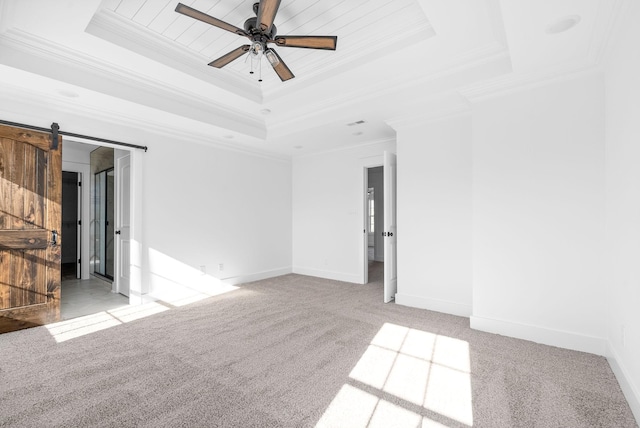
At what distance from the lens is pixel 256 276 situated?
5.70 metres

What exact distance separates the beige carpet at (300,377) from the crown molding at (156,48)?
9.02 feet

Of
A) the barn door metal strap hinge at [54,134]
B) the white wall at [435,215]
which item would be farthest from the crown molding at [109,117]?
the white wall at [435,215]

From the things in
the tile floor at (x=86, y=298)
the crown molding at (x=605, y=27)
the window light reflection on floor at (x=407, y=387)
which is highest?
the crown molding at (x=605, y=27)

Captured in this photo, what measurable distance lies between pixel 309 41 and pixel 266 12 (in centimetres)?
40

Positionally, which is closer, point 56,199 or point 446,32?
point 446,32

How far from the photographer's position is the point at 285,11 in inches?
102

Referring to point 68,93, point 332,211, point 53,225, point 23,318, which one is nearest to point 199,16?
point 68,93

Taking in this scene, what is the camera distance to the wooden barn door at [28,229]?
3.21 metres

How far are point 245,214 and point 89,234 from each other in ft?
10.2

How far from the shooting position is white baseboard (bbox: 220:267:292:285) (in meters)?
5.28

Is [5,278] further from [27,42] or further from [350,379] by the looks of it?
[350,379]

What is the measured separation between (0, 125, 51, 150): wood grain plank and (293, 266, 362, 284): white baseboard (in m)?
4.32

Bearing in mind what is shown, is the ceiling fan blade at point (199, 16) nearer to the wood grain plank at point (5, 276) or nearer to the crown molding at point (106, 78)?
the crown molding at point (106, 78)

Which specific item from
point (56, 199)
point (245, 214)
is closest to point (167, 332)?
point (56, 199)
